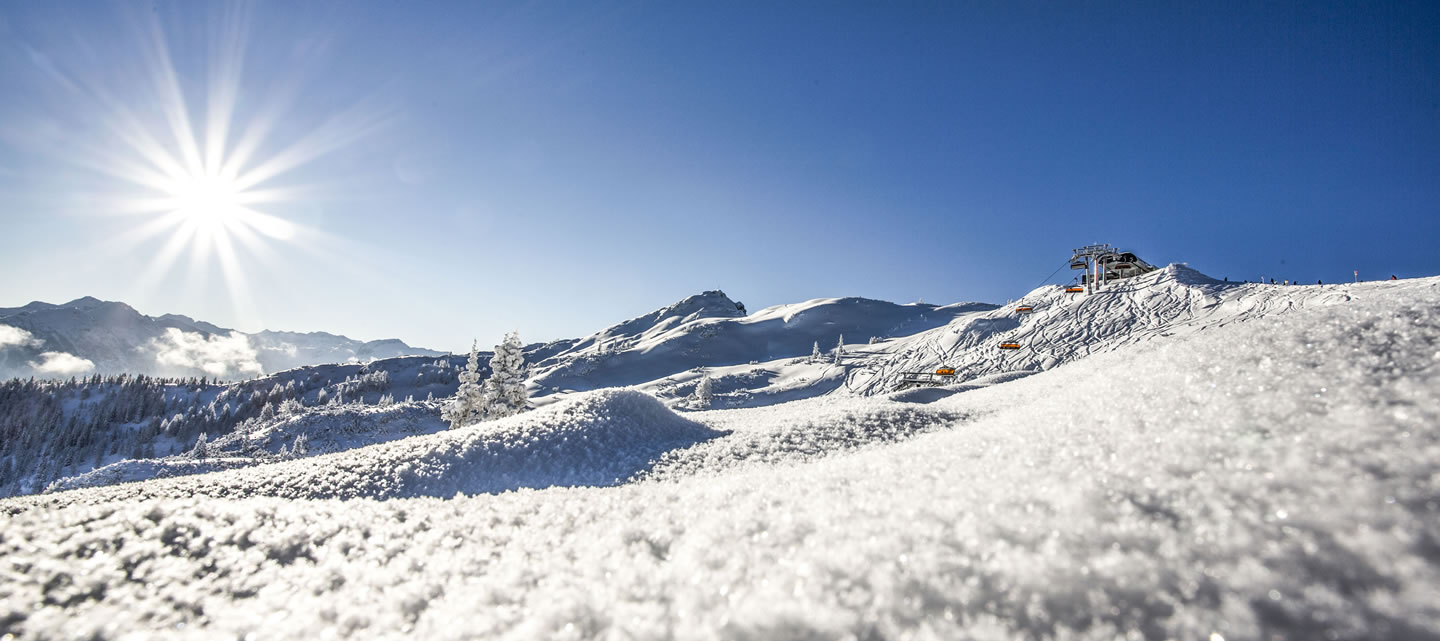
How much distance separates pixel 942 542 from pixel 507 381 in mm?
44461

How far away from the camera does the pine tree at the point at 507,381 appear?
A: 139 ft

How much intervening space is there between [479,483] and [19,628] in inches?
320

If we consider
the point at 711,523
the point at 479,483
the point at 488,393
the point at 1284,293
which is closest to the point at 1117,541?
the point at 711,523

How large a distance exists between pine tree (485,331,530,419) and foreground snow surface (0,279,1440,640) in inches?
1544

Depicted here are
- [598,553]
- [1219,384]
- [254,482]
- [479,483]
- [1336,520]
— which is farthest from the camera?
[479,483]

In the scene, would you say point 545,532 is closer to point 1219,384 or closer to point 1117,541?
point 1117,541

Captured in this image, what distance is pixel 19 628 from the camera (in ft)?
10.1

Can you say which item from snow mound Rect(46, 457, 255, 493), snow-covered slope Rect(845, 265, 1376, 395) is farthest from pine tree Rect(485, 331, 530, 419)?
snow-covered slope Rect(845, 265, 1376, 395)

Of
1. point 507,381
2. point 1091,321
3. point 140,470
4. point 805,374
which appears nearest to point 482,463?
point 507,381

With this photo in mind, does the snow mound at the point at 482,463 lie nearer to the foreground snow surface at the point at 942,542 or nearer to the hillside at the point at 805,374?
the hillside at the point at 805,374

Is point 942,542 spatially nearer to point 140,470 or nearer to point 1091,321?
point 1091,321

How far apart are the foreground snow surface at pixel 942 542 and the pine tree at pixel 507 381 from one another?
39.2 m

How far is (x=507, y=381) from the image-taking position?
43250mm

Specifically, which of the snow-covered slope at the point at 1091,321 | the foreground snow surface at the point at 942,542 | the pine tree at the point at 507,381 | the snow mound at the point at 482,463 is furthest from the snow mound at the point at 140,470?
the snow-covered slope at the point at 1091,321
